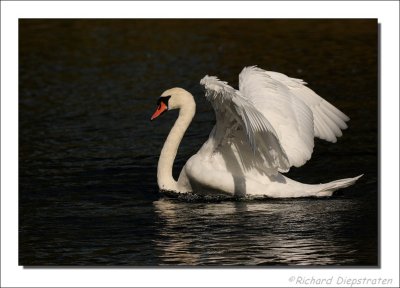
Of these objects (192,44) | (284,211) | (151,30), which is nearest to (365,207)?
(284,211)

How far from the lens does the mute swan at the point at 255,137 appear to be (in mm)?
12055

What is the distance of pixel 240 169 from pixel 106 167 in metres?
2.53

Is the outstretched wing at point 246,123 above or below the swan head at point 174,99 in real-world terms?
below

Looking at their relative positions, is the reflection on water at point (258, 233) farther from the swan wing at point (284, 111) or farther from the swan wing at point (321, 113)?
the swan wing at point (321, 113)

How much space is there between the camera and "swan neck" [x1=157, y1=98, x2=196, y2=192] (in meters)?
13.5

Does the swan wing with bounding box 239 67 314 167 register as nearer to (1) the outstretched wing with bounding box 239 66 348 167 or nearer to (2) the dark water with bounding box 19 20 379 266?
(1) the outstretched wing with bounding box 239 66 348 167

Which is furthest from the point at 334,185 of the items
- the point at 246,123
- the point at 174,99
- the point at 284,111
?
the point at 174,99

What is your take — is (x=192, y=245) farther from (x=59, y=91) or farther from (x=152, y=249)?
(x=59, y=91)

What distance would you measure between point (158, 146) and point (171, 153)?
2303mm

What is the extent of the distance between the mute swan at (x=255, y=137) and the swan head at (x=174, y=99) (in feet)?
0.04

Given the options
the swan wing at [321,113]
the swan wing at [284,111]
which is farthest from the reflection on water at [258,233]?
the swan wing at [321,113]

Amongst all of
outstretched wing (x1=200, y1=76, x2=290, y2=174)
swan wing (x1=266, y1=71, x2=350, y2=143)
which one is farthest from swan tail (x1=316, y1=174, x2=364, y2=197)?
swan wing (x1=266, y1=71, x2=350, y2=143)

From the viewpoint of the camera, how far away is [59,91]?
65.9ft

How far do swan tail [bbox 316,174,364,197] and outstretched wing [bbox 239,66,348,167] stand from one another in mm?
497
